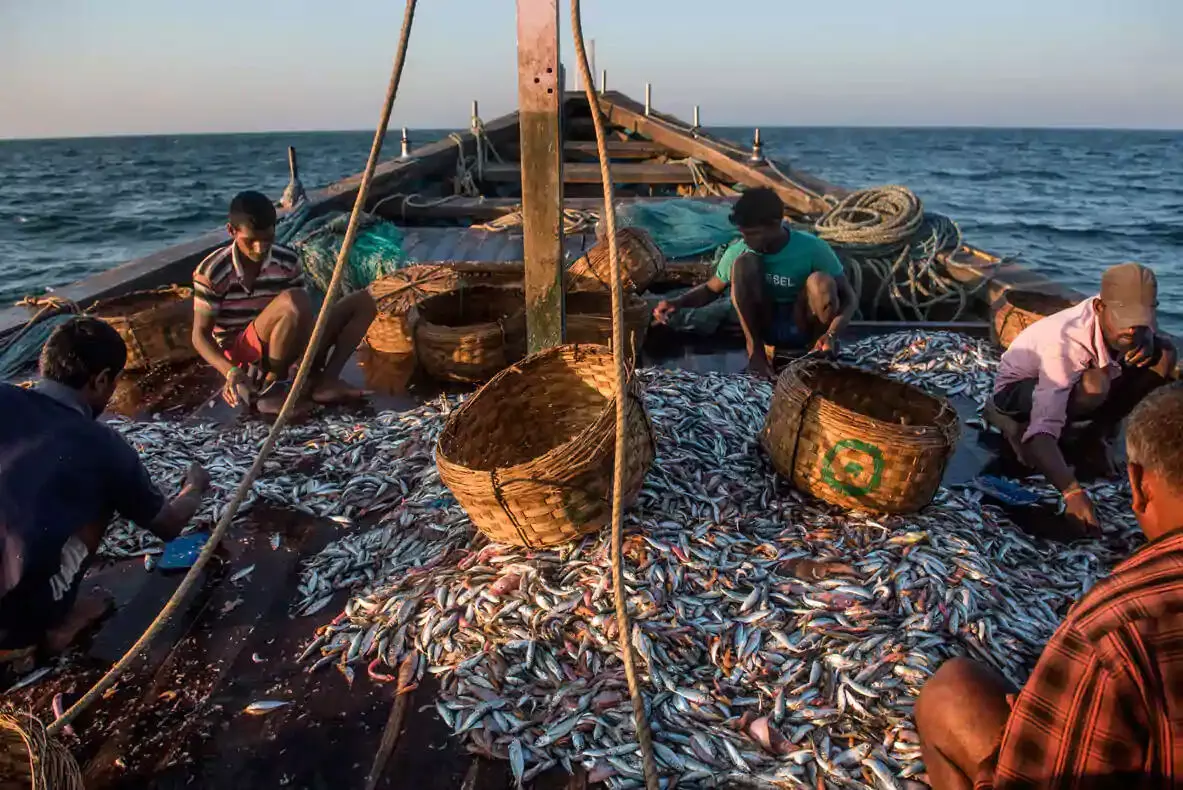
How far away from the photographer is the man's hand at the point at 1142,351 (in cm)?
436

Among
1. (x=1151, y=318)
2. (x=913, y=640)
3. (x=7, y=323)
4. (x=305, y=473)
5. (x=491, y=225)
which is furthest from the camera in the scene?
(x=491, y=225)

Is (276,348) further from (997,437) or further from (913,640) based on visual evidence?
(997,437)

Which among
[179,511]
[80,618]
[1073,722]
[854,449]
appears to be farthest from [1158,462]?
[80,618]

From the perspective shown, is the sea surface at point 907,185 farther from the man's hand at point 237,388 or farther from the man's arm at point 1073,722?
the man's arm at point 1073,722

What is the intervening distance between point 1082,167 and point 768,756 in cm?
6333

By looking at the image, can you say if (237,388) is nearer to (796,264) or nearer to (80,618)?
(80,618)

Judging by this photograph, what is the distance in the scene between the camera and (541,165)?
14.3 ft

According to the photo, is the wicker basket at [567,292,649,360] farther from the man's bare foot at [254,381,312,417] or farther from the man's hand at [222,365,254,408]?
the man's hand at [222,365,254,408]

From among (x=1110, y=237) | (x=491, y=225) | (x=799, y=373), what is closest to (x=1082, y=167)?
(x=1110, y=237)

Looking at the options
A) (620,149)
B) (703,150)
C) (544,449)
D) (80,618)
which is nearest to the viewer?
(80,618)

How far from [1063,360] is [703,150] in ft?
37.4

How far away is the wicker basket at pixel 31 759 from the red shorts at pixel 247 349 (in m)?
3.60

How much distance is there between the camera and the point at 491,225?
10359 millimetres

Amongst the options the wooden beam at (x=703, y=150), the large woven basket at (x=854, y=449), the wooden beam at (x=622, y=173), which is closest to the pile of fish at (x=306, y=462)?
the large woven basket at (x=854, y=449)
